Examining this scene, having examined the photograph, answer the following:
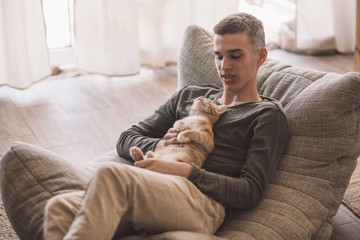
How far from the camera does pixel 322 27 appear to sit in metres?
4.30

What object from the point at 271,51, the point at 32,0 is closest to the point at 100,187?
the point at 32,0

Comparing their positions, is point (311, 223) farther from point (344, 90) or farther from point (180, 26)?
point (180, 26)

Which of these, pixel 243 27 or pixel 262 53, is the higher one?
pixel 243 27

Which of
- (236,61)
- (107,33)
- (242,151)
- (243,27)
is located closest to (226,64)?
(236,61)

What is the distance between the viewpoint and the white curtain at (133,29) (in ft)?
11.8

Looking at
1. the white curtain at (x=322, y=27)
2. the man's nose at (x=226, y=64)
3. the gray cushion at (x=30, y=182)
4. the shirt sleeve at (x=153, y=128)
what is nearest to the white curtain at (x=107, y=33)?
the white curtain at (x=322, y=27)

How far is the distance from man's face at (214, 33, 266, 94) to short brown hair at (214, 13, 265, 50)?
1 cm

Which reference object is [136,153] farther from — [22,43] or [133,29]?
[133,29]

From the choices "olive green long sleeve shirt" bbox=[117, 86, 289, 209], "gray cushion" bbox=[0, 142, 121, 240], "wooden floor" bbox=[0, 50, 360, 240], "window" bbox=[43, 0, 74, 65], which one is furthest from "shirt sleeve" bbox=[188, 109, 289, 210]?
"window" bbox=[43, 0, 74, 65]

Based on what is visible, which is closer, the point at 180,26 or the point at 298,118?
the point at 298,118

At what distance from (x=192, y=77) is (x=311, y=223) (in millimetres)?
875

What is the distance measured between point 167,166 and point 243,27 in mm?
569

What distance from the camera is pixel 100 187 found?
135 cm

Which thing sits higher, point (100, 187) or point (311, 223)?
point (100, 187)
